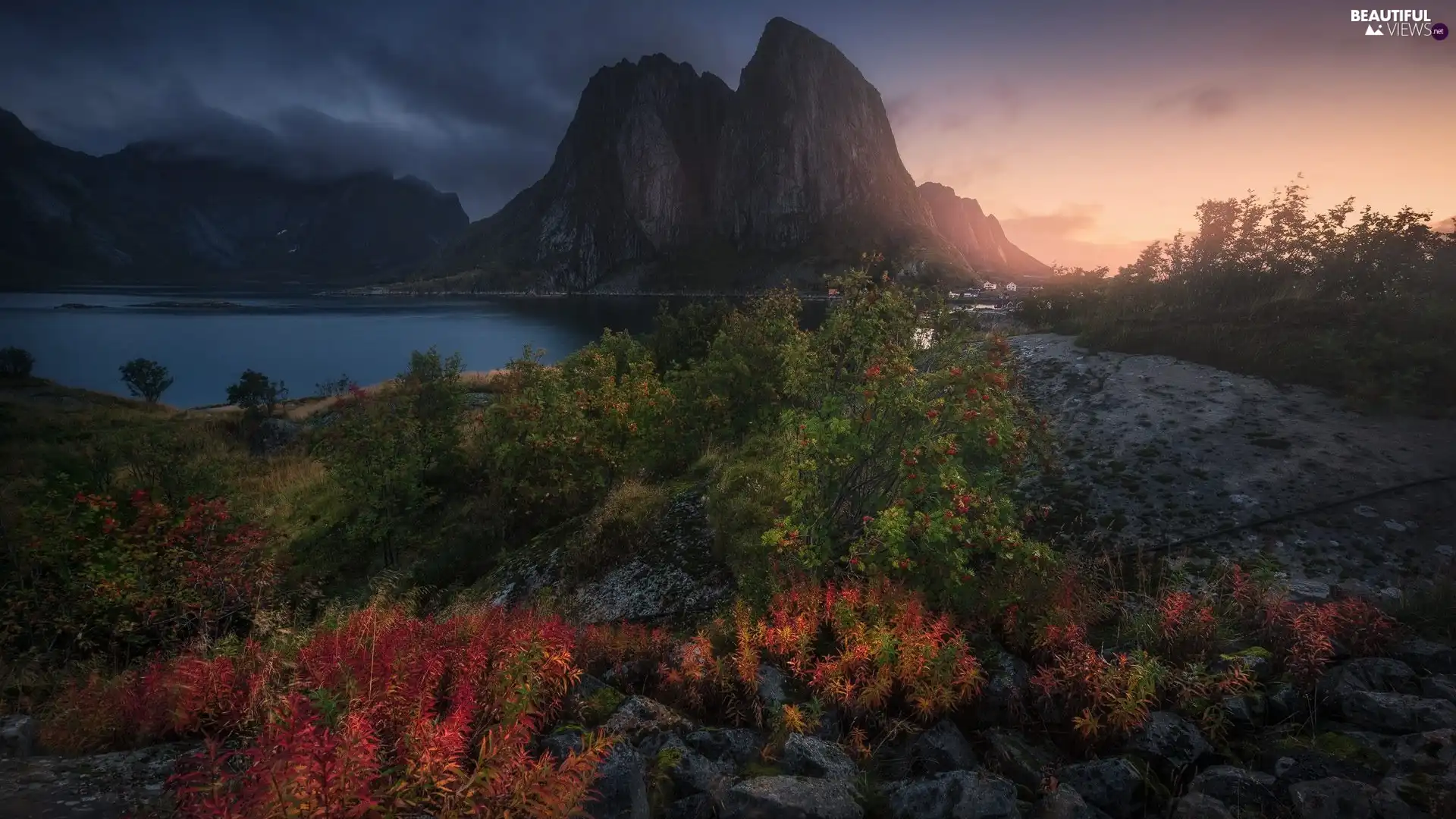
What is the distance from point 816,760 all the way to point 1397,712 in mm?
4099

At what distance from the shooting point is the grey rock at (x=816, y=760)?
4395 mm

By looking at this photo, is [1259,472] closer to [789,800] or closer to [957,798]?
[957,798]

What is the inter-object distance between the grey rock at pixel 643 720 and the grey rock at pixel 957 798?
1873 mm

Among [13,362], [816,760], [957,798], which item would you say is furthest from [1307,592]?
[13,362]

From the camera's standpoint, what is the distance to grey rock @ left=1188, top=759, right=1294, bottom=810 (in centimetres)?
367

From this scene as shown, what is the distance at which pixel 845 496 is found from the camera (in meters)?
7.68

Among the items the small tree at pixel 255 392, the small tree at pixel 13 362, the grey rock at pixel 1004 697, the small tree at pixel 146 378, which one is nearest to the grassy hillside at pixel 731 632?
the grey rock at pixel 1004 697

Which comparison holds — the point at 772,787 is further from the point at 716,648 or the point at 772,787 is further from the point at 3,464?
the point at 3,464

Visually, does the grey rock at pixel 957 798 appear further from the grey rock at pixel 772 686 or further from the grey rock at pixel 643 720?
the grey rock at pixel 643 720

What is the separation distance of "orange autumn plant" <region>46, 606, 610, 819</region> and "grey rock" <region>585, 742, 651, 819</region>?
237mm

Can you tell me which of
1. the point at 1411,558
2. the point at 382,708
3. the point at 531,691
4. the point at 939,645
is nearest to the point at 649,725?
the point at 531,691

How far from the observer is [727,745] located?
4895 millimetres

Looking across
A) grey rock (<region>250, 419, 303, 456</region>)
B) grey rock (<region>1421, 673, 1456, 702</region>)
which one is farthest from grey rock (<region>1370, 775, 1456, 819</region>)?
grey rock (<region>250, 419, 303, 456</region>)

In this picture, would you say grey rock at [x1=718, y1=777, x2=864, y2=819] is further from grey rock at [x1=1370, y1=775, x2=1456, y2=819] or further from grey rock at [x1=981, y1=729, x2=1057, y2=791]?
grey rock at [x1=1370, y1=775, x2=1456, y2=819]
